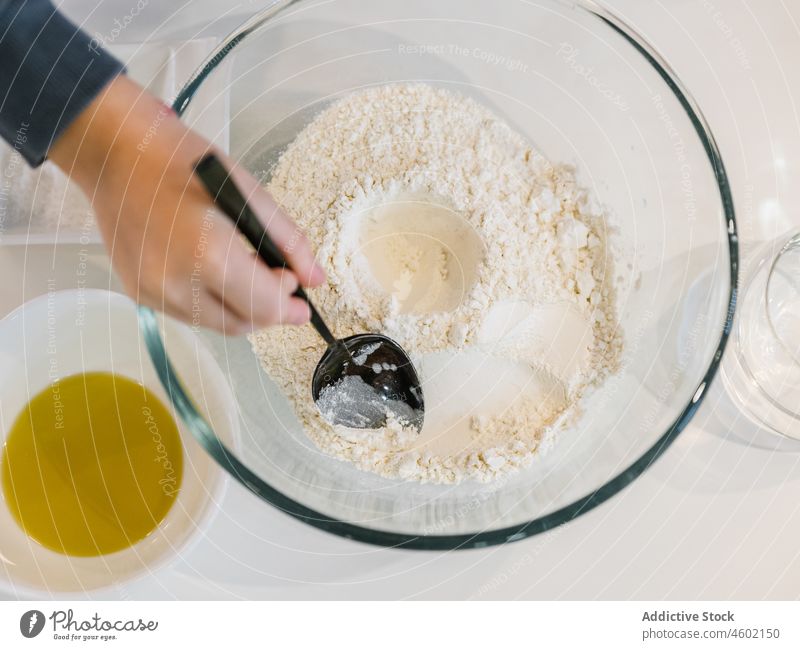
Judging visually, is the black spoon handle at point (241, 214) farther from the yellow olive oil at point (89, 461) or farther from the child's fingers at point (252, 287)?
the yellow olive oil at point (89, 461)

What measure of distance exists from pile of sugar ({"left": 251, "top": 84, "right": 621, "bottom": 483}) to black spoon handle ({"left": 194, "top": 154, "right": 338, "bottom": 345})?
0.02 m

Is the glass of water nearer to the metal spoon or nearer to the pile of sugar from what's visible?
the pile of sugar

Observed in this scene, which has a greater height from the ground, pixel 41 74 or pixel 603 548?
pixel 41 74

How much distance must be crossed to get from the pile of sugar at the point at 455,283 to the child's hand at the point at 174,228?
21 mm

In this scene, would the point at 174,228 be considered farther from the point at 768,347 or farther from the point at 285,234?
the point at 768,347

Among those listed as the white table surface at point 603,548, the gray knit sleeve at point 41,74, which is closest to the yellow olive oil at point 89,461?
the white table surface at point 603,548

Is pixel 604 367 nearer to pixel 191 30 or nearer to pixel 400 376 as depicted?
pixel 400 376

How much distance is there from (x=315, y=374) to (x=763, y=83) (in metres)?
0.40

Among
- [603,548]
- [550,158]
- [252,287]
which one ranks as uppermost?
[550,158]

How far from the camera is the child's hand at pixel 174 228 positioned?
1.40 feet

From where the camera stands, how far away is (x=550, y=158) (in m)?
0.47

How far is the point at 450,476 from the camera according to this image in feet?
1.39

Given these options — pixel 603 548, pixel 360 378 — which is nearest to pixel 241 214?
pixel 360 378

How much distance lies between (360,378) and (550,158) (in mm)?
209
